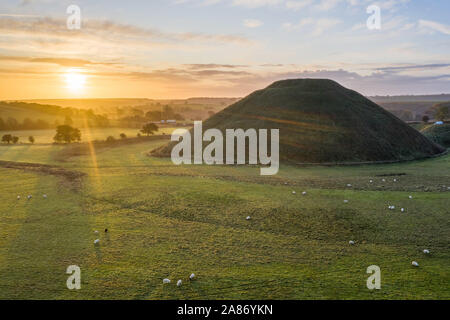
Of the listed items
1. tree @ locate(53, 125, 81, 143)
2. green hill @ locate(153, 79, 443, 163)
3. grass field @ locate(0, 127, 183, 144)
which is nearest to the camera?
green hill @ locate(153, 79, 443, 163)

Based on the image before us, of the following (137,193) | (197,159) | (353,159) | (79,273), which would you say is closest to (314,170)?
(353,159)

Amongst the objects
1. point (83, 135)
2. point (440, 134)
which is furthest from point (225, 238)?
point (83, 135)

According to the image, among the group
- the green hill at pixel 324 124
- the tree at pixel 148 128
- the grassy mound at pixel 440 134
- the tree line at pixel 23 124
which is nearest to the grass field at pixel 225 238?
the green hill at pixel 324 124

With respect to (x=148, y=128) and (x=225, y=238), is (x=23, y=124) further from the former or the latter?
(x=225, y=238)

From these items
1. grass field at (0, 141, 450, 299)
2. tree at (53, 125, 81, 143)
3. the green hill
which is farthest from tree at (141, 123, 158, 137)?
grass field at (0, 141, 450, 299)

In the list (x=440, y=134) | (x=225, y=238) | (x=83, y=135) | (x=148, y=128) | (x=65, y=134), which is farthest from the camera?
(x=83, y=135)

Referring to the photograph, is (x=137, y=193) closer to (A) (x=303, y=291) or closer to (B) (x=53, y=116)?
(A) (x=303, y=291)

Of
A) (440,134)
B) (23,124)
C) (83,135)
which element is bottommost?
(440,134)

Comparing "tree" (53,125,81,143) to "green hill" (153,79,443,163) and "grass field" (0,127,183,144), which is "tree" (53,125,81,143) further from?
"green hill" (153,79,443,163)
